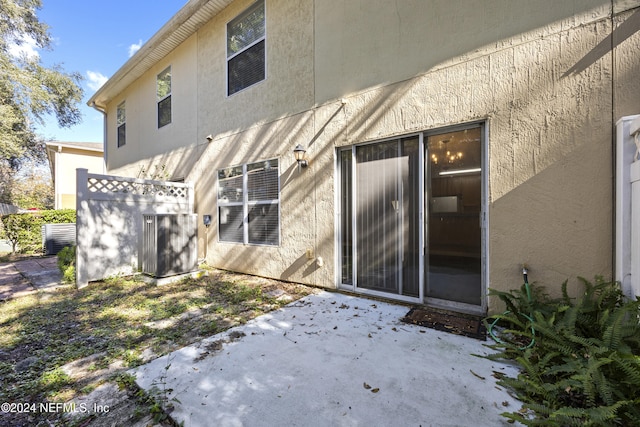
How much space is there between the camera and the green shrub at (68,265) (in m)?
5.36

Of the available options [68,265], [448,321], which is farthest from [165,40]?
[448,321]

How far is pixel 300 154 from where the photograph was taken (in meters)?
4.66

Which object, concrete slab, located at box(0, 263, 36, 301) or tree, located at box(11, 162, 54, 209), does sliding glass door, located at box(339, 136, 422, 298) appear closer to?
concrete slab, located at box(0, 263, 36, 301)

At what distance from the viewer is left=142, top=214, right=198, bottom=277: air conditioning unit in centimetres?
524

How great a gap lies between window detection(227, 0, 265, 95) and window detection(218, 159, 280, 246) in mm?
1926

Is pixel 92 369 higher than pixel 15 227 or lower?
lower

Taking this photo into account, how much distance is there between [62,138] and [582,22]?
22.1 m

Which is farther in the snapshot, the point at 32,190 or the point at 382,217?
the point at 32,190

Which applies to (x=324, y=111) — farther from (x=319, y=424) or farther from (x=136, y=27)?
(x=136, y=27)

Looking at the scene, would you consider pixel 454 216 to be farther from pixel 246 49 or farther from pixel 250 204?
pixel 246 49

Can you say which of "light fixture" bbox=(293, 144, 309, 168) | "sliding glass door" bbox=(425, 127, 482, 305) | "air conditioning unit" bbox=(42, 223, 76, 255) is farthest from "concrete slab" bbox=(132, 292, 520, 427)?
"air conditioning unit" bbox=(42, 223, 76, 255)

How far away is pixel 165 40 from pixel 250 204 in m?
5.41

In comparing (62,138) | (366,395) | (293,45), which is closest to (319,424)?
(366,395)

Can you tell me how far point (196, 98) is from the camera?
23.0 feet
